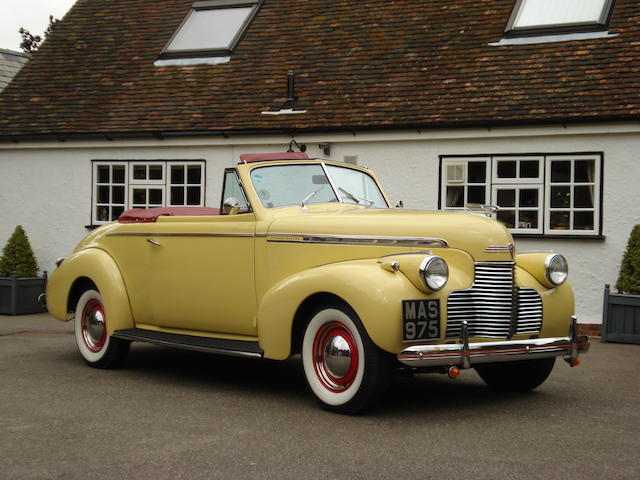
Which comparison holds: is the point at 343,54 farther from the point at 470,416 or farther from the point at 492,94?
the point at 470,416

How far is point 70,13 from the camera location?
18.5 metres

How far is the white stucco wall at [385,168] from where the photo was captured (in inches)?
472

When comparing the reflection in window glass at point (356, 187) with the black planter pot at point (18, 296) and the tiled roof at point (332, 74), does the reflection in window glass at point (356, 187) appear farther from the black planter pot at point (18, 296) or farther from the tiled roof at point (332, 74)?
the black planter pot at point (18, 296)

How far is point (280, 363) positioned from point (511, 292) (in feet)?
10.1

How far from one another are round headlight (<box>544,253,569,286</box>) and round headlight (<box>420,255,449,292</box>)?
1141 millimetres

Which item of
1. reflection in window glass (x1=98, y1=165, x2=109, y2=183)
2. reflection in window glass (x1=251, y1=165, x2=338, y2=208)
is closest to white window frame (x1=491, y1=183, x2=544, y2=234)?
reflection in window glass (x1=251, y1=165, x2=338, y2=208)

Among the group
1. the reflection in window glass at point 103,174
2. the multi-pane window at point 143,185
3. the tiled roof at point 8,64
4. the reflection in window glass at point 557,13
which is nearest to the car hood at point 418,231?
the reflection in window glass at point 557,13

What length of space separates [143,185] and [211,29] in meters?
3.53

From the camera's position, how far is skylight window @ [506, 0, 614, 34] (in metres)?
13.3

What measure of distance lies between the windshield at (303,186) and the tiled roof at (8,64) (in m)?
15.3

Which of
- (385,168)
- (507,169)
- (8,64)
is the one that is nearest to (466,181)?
(507,169)

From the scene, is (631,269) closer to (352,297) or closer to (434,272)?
(434,272)

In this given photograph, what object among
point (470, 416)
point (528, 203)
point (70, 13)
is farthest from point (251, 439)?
point (70, 13)

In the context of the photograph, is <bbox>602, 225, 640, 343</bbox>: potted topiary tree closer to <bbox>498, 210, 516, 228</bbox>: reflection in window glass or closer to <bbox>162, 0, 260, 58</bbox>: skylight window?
<bbox>498, 210, 516, 228</bbox>: reflection in window glass
